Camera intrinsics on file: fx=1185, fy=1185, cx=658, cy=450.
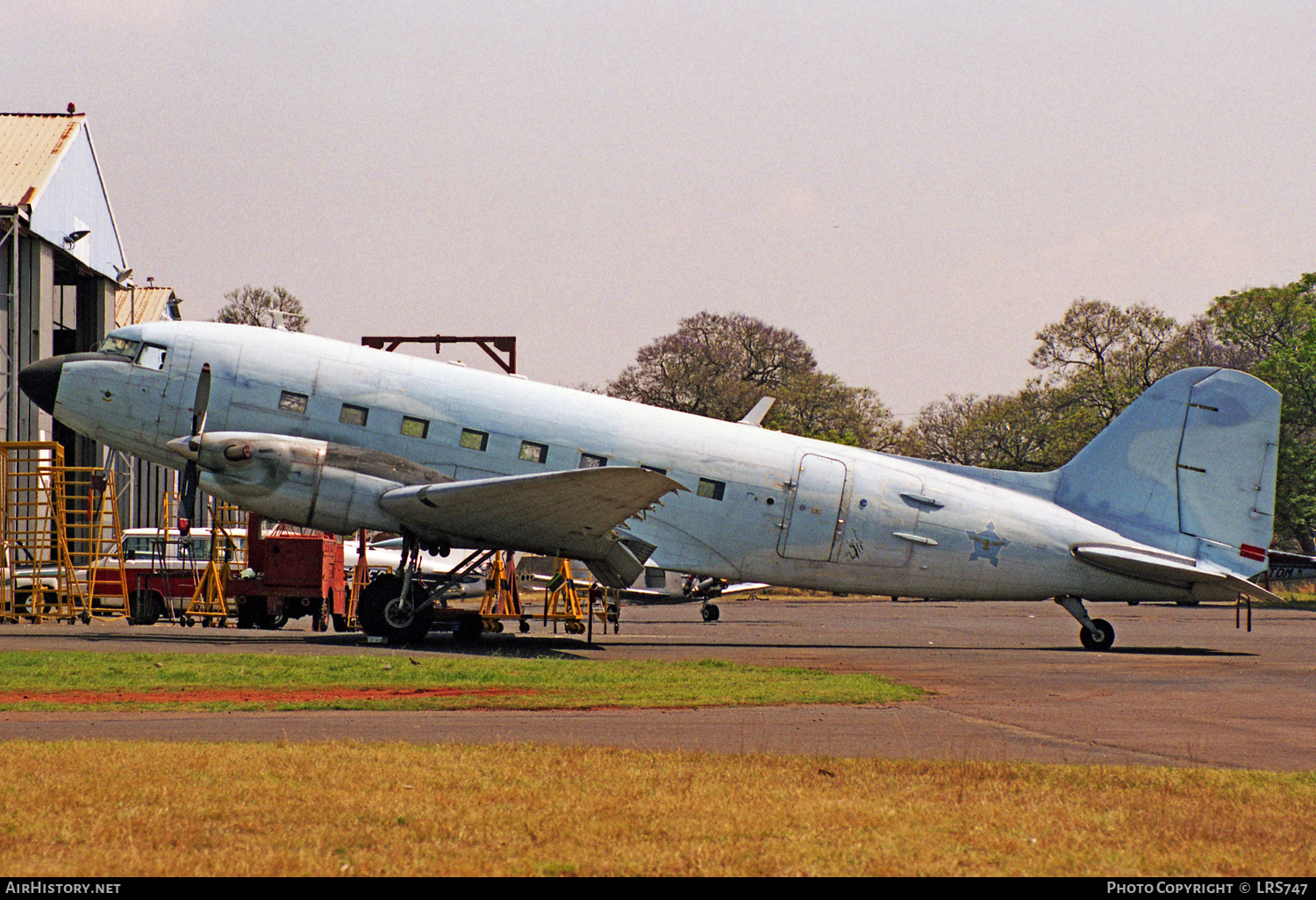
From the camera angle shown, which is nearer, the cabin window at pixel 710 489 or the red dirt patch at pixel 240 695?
the red dirt patch at pixel 240 695

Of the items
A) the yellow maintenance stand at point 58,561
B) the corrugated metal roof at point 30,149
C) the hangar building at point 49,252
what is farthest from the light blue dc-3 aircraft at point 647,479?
the corrugated metal roof at point 30,149

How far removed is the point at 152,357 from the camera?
21.5 m

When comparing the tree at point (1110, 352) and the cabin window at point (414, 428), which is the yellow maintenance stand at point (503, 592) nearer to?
the cabin window at point (414, 428)

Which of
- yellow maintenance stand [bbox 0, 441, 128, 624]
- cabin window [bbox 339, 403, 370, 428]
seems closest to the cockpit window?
yellow maintenance stand [bbox 0, 441, 128, 624]

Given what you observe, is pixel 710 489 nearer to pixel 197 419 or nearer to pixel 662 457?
pixel 662 457

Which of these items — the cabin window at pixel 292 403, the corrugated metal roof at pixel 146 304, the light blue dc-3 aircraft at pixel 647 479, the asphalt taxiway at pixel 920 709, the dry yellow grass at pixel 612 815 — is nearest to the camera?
the dry yellow grass at pixel 612 815

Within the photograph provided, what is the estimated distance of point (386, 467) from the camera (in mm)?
21188

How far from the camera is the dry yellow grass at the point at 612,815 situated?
21.1ft

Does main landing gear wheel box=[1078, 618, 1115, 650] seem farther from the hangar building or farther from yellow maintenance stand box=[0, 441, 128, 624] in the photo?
the hangar building

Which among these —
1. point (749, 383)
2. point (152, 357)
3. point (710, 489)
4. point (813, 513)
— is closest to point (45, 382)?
point (152, 357)

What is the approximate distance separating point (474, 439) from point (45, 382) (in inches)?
320

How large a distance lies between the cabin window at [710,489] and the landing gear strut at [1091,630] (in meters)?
7.47

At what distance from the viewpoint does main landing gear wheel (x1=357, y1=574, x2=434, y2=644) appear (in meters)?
21.1

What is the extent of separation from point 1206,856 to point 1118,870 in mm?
664
